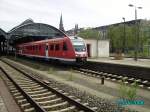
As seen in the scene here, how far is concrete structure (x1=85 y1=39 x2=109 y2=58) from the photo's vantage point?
49662 millimetres

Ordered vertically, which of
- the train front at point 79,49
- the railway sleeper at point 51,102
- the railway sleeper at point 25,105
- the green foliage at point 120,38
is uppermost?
the green foliage at point 120,38

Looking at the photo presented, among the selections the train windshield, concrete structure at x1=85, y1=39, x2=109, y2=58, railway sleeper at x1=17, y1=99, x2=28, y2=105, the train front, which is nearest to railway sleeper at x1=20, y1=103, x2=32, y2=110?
railway sleeper at x1=17, y1=99, x2=28, y2=105

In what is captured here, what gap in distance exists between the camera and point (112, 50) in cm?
9775

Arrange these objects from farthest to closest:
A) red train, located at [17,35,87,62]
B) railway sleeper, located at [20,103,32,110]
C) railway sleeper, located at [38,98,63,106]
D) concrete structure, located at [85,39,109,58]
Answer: concrete structure, located at [85,39,109,58]
red train, located at [17,35,87,62]
railway sleeper, located at [38,98,63,106]
railway sleeper, located at [20,103,32,110]

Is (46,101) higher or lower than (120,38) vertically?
lower

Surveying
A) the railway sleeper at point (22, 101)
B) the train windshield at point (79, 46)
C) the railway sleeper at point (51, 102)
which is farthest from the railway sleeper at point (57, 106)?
the train windshield at point (79, 46)

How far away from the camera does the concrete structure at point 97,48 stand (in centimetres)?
4966

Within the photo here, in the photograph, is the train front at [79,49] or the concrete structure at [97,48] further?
the concrete structure at [97,48]

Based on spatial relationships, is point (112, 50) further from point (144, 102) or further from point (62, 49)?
point (144, 102)

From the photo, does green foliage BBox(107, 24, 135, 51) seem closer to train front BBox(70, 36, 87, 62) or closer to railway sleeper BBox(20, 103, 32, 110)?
train front BBox(70, 36, 87, 62)

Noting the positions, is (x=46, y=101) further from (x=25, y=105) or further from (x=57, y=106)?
(x=57, y=106)

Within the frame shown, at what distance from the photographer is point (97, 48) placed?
5131cm

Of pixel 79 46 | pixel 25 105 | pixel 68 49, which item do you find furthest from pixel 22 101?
pixel 79 46

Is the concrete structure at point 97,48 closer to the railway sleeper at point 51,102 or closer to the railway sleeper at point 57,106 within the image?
the railway sleeper at point 51,102
